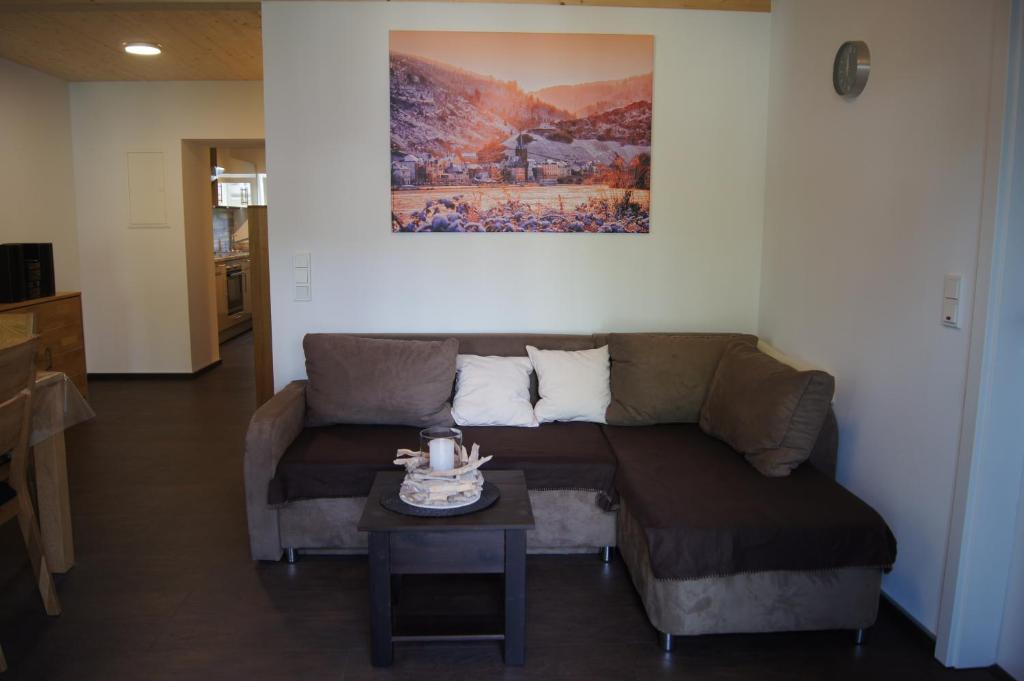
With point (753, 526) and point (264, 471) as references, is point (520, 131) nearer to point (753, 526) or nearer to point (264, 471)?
point (264, 471)

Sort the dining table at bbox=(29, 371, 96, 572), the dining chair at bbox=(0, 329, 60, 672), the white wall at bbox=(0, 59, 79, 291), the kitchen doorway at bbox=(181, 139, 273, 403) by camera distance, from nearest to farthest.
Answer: the dining chair at bbox=(0, 329, 60, 672)
the dining table at bbox=(29, 371, 96, 572)
the kitchen doorway at bbox=(181, 139, 273, 403)
the white wall at bbox=(0, 59, 79, 291)

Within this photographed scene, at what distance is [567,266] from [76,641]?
8.25ft

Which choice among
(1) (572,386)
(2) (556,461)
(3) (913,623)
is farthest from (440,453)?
(3) (913,623)

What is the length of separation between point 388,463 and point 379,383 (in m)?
0.49

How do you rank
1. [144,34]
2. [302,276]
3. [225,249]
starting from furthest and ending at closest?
[225,249], [144,34], [302,276]

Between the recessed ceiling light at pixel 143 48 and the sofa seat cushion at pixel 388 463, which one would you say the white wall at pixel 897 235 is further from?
the recessed ceiling light at pixel 143 48

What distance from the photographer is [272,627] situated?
2584 mm

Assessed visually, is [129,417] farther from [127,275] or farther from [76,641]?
[76,641]

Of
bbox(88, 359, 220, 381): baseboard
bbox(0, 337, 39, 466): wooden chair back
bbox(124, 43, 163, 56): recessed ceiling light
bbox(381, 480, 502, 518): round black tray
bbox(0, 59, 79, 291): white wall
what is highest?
bbox(124, 43, 163, 56): recessed ceiling light

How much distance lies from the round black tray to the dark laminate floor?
0.47 metres

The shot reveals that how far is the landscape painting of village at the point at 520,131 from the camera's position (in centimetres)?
365

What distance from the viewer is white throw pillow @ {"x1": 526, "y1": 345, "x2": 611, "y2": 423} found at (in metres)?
3.39

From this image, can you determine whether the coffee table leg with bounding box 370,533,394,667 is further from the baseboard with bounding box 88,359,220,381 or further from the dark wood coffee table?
the baseboard with bounding box 88,359,220,381

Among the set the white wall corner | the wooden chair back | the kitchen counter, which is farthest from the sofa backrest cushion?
the kitchen counter
